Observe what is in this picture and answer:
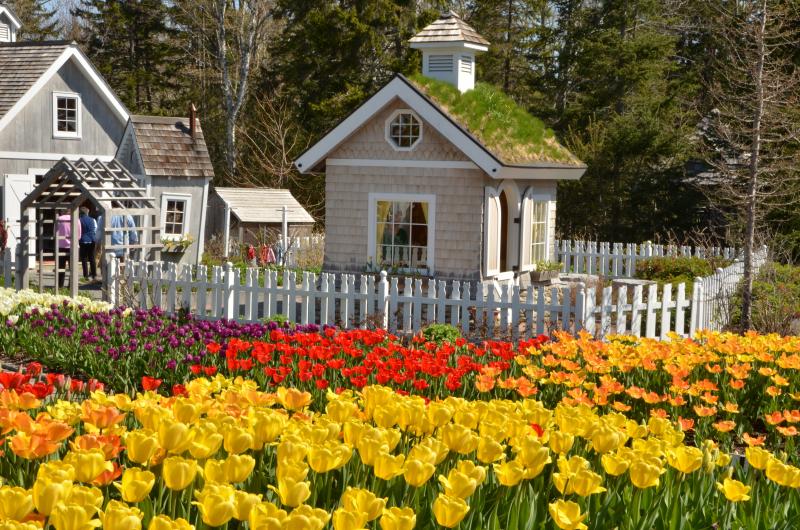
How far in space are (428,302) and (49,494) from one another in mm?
11303

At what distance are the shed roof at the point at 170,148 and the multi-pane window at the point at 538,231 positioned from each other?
10.2 metres

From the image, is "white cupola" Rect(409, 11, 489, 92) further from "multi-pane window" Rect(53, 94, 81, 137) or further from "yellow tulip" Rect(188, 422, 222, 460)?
"yellow tulip" Rect(188, 422, 222, 460)

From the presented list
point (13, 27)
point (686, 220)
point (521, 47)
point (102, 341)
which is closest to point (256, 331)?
point (102, 341)

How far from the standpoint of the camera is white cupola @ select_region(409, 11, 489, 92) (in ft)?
61.1

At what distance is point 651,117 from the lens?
32031 millimetres

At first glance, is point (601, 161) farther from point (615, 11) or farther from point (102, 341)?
point (102, 341)

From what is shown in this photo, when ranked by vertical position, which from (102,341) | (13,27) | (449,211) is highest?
(13,27)

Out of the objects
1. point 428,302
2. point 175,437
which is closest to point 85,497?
point 175,437

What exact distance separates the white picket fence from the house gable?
13.6m

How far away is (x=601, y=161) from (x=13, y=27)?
64.9ft

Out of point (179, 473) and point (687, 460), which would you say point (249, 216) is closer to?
point (687, 460)

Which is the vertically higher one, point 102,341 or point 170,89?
point 170,89

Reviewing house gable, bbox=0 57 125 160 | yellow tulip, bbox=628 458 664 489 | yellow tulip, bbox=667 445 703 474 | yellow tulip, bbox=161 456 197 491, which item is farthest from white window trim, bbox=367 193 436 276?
yellow tulip, bbox=161 456 197 491

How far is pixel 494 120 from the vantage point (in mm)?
17859
